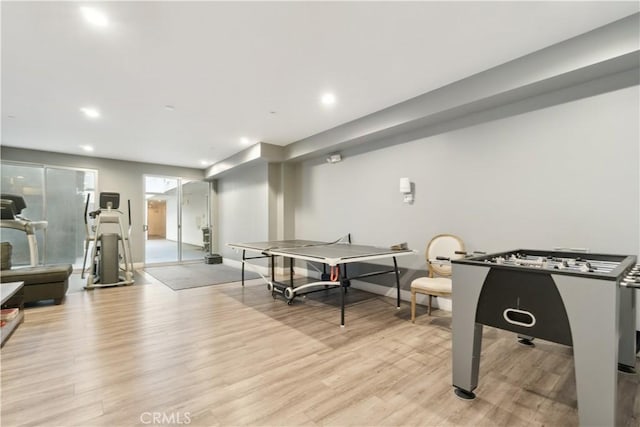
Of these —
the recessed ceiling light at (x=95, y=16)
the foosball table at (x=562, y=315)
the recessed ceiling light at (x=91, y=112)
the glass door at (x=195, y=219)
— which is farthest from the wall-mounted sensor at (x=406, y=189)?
the glass door at (x=195, y=219)

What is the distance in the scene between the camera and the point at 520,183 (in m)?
3.03

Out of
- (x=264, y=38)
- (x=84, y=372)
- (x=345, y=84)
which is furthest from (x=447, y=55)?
(x=84, y=372)

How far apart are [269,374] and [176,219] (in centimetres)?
717

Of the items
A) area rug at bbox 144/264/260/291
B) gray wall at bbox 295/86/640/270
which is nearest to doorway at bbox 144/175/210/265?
area rug at bbox 144/264/260/291

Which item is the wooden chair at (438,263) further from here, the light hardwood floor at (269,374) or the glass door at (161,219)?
the glass door at (161,219)

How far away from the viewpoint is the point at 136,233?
7.30 meters

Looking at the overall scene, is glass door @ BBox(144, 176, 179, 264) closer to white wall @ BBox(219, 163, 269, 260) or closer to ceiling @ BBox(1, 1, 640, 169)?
white wall @ BBox(219, 163, 269, 260)

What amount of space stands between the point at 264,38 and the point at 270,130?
254 cm

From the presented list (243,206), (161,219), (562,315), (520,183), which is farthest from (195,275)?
(562,315)

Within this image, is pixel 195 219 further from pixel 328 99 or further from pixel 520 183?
pixel 520 183

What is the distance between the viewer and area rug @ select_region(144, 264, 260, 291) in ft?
17.5

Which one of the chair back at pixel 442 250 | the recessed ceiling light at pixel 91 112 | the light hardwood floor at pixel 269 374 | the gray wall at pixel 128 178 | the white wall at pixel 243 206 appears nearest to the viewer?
the light hardwood floor at pixel 269 374

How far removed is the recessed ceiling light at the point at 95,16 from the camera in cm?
208

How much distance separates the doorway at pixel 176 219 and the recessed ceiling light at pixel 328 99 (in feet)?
19.7
